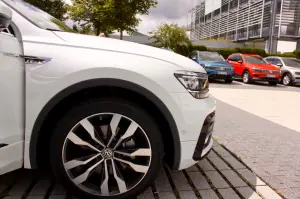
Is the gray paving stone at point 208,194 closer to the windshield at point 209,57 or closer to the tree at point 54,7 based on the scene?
the windshield at point 209,57

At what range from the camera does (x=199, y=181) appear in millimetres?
2852

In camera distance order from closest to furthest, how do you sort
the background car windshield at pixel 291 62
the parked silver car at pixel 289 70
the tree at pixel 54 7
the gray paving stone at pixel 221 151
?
1. the gray paving stone at pixel 221 151
2. the parked silver car at pixel 289 70
3. the background car windshield at pixel 291 62
4. the tree at pixel 54 7

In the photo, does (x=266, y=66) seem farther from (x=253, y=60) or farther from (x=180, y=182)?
(x=180, y=182)

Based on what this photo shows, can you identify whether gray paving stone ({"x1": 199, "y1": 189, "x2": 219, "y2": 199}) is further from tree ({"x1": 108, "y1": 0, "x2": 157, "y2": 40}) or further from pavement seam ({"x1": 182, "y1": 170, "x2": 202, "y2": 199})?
tree ({"x1": 108, "y1": 0, "x2": 157, "y2": 40})

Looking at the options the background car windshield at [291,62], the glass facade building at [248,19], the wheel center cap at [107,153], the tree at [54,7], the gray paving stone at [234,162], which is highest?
the glass facade building at [248,19]

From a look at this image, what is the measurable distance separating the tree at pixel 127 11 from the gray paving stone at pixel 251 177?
19.5m

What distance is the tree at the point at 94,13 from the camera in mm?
21109

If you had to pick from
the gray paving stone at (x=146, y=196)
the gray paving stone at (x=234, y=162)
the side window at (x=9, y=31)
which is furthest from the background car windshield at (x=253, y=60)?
the side window at (x=9, y=31)

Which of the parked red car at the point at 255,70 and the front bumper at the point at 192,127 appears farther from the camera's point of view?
the parked red car at the point at 255,70

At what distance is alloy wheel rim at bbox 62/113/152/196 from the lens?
7.38 ft

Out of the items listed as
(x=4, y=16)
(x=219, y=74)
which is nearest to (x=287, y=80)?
(x=219, y=74)

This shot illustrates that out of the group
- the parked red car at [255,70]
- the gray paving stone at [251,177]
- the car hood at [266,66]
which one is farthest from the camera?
the car hood at [266,66]

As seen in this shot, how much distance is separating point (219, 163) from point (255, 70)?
39.1 ft

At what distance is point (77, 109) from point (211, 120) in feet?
3.83
